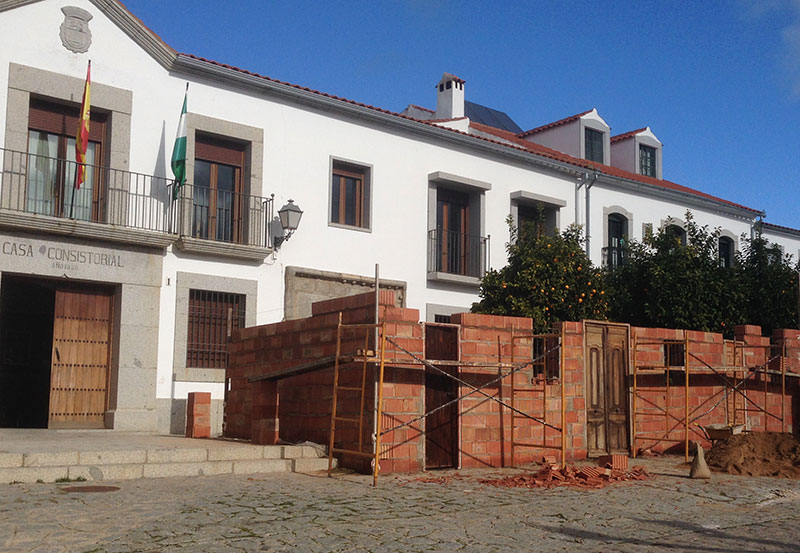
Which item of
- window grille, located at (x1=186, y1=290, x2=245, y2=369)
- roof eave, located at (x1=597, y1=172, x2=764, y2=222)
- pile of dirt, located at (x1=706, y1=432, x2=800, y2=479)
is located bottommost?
pile of dirt, located at (x1=706, y1=432, x2=800, y2=479)

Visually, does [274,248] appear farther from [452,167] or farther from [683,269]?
[683,269]

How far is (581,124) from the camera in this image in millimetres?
25531

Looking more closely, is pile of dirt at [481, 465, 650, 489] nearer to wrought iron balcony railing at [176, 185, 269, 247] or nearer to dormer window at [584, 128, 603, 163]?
wrought iron balcony railing at [176, 185, 269, 247]

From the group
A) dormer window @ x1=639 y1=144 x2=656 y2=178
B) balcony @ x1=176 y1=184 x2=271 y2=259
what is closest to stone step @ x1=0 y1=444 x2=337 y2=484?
balcony @ x1=176 y1=184 x2=271 y2=259

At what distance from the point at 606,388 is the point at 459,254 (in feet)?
22.6

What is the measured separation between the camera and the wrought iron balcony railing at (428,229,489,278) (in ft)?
61.7

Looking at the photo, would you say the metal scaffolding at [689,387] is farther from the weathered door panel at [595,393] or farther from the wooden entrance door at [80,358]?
the wooden entrance door at [80,358]

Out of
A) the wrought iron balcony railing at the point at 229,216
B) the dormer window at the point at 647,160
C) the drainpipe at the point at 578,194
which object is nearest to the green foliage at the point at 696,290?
the drainpipe at the point at 578,194

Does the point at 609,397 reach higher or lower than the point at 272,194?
lower

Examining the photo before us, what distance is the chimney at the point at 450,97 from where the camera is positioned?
24.0 metres

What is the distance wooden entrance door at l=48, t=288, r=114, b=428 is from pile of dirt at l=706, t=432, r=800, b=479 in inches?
376

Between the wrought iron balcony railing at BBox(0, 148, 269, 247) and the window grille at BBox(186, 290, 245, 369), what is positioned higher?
the wrought iron balcony railing at BBox(0, 148, 269, 247)

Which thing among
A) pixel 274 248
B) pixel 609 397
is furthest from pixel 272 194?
pixel 609 397

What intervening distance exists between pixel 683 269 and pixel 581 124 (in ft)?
31.3
